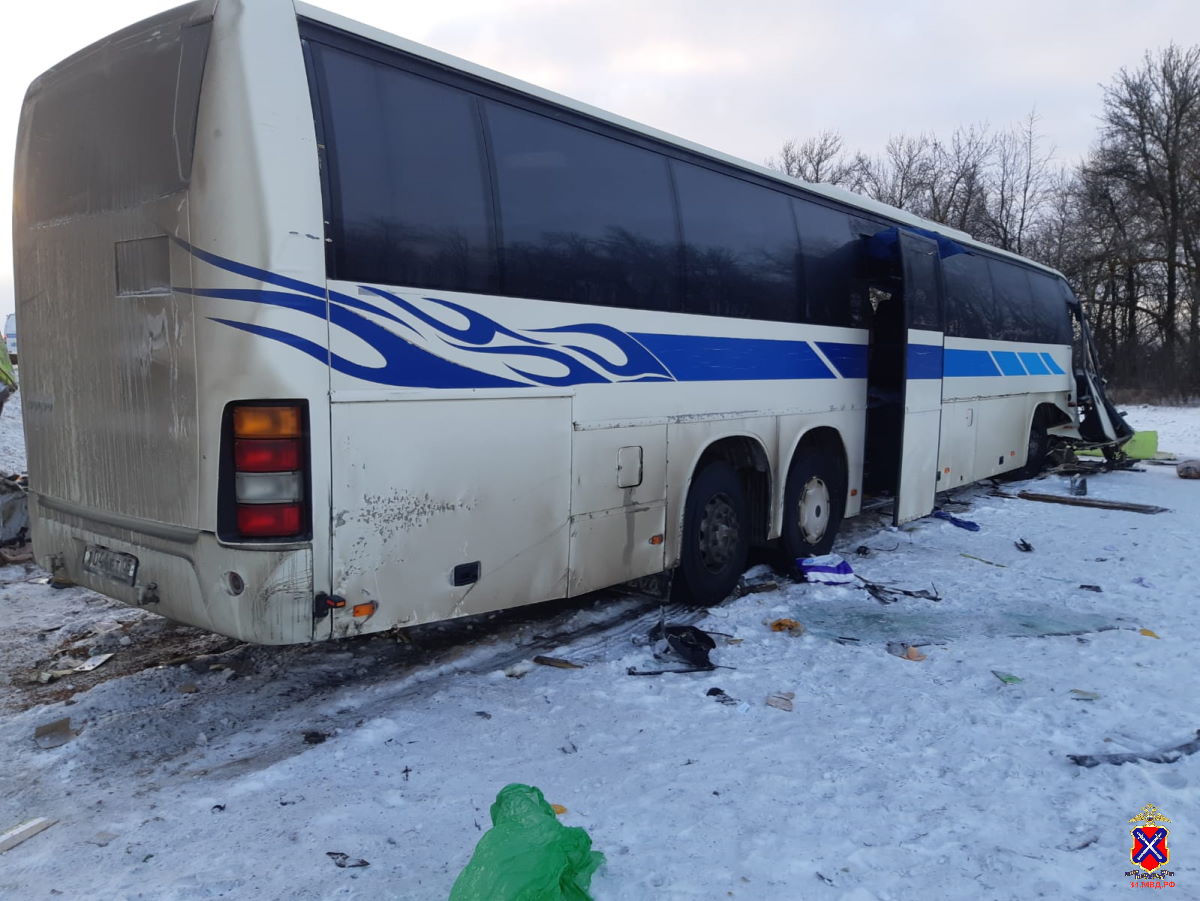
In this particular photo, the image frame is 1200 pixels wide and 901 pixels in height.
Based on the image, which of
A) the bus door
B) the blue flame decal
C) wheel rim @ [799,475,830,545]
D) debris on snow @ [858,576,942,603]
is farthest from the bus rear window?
the bus door

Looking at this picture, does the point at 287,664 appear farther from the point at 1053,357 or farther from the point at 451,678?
the point at 1053,357

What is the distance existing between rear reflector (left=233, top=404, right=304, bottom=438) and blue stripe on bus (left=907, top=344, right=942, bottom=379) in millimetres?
5815

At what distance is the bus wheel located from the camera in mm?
5828

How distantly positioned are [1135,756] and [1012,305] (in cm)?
859

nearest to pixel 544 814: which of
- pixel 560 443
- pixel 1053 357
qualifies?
pixel 560 443

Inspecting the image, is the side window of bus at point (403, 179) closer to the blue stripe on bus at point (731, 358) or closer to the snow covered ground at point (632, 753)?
the blue stripe on bus at point (731, 358)

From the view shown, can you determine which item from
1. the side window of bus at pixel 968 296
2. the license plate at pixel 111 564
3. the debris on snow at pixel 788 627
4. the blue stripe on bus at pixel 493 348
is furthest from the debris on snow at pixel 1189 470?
the license plate at pixel 111 564

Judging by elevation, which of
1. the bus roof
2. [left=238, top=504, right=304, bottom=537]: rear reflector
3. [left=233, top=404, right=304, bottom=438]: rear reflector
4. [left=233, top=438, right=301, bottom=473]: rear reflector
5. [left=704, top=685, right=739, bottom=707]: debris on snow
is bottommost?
[left=704, top=685, right=739, bottom=707]: debris on snow

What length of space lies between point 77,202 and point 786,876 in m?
4.38

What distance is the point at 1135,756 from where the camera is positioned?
146 inches

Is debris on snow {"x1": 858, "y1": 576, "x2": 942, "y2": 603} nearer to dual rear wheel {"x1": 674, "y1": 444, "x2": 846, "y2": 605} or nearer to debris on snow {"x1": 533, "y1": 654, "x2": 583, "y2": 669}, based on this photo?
dual rear wheel {"x1": 674, "y1": 444, "x2": 846, "y2": 605}

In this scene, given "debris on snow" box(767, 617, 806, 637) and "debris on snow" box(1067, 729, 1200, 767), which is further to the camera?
"debris on snow" box(767, 617, 806, 637)

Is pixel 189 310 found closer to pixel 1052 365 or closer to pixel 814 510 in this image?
pixel 814 510

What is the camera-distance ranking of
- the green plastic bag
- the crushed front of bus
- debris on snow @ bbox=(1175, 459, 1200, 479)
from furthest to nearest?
debris on snow @ bbox=(1175, 459, 1200, 479) → the crushed front of bus → the green plastic bag
